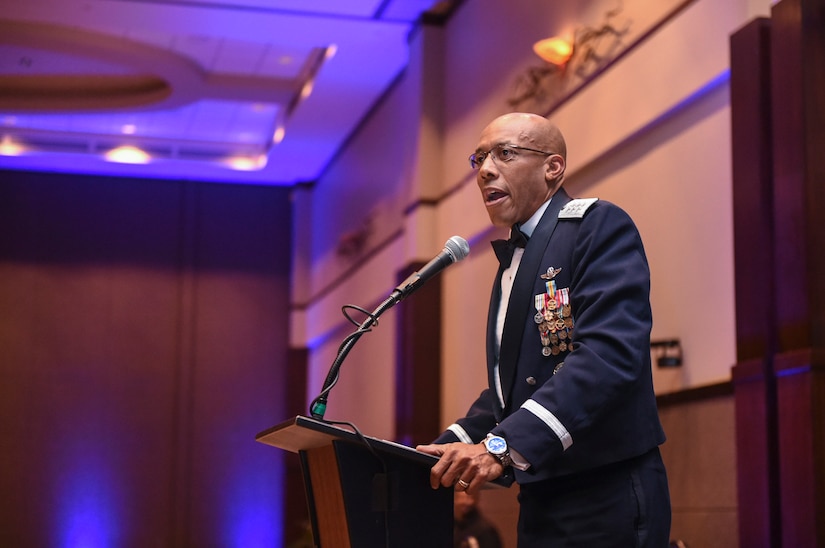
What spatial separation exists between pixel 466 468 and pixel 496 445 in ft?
0.26

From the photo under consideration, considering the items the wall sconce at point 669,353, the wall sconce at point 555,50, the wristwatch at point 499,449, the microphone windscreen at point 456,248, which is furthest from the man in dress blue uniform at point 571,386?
the wall sconce at point 555,50

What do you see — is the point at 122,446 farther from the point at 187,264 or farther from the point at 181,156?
the point at 181,156

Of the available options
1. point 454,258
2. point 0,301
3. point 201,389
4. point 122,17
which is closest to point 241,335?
point 201,389

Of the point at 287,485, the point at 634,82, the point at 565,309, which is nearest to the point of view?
the point at 565,309

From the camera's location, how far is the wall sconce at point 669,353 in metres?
5.78

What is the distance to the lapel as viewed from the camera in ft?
8.42

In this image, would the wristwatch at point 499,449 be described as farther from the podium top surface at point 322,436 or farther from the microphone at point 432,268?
the microphone at point 432,268

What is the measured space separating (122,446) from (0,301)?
2.30 metres

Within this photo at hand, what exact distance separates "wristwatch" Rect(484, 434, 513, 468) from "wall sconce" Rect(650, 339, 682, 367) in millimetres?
3692

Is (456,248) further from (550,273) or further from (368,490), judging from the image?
(368,490)

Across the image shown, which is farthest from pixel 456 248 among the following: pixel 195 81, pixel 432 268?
pixel 195 81

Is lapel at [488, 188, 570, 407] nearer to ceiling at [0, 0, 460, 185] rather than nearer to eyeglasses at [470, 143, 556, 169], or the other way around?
A: eyeglasses at [470, 143, 556, 169]

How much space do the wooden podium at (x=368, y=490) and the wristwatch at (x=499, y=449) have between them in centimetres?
12

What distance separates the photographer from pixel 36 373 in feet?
44.2
